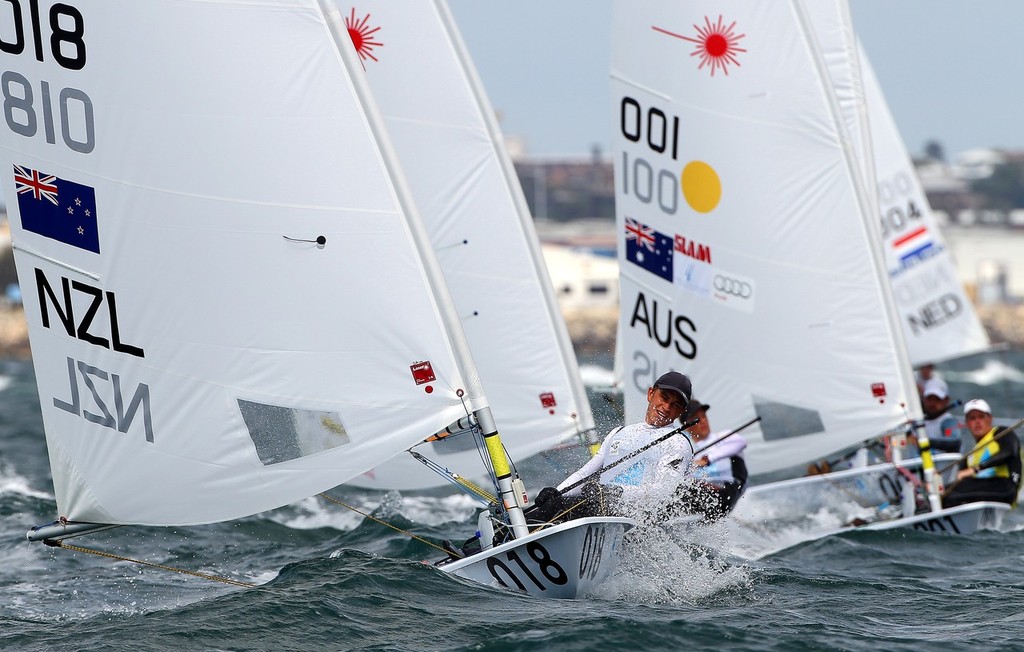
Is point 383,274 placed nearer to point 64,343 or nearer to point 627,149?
point 64,343

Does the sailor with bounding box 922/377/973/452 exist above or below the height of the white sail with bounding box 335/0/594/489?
below

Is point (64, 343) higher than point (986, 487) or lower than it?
higher

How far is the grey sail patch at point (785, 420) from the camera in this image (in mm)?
9898

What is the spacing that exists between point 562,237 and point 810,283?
74640mm

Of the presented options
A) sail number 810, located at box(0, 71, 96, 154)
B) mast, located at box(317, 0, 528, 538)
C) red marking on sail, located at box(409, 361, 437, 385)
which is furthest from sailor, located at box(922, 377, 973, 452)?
sail number 810, located at box(0, 71, 96, 154)

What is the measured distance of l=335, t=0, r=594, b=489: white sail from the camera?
30.4 ft

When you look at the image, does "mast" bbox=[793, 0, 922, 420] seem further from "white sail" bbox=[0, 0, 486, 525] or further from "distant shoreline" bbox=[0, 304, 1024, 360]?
"distant shoreline" bbox=[0, 304, 1024, 360]

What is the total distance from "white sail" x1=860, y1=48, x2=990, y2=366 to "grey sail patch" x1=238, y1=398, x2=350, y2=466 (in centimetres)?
957

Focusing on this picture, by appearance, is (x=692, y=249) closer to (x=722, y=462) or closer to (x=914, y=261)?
(x=722, y=462)

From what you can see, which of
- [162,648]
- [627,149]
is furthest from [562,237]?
[162,648]

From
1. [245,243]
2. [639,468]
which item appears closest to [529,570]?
[639,468]

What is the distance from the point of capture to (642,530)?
6527 millimetres

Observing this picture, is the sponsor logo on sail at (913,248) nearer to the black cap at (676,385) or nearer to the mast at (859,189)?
the mast at (859,189)

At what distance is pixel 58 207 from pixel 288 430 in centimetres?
143
